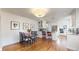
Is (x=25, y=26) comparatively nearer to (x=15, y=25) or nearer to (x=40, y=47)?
(x=15, y=25)

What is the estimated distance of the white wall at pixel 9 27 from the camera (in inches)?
103

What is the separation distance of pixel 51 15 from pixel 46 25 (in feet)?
0.88

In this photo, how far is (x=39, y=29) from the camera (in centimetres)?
277

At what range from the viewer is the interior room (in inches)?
104

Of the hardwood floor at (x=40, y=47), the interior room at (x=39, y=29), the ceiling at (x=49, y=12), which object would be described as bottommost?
the hardwood floor at (x=40, y=47)

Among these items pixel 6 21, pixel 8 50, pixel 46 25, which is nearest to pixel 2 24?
pixel 6 21

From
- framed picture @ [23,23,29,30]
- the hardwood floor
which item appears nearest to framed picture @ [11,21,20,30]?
framed picture @ [23,23,29,30]

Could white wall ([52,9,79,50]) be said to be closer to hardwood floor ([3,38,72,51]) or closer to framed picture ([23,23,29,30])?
hardwood floor ([3,38,72,51])

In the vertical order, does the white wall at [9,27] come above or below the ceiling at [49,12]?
below

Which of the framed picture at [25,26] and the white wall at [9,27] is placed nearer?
the white wall at [9,27]

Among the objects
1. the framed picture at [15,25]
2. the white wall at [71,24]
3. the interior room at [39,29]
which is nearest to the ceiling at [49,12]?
the interior room at [39,29]

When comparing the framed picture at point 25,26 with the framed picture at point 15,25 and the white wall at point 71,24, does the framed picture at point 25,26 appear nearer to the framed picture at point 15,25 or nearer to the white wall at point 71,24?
the framed picture at point 15,25
